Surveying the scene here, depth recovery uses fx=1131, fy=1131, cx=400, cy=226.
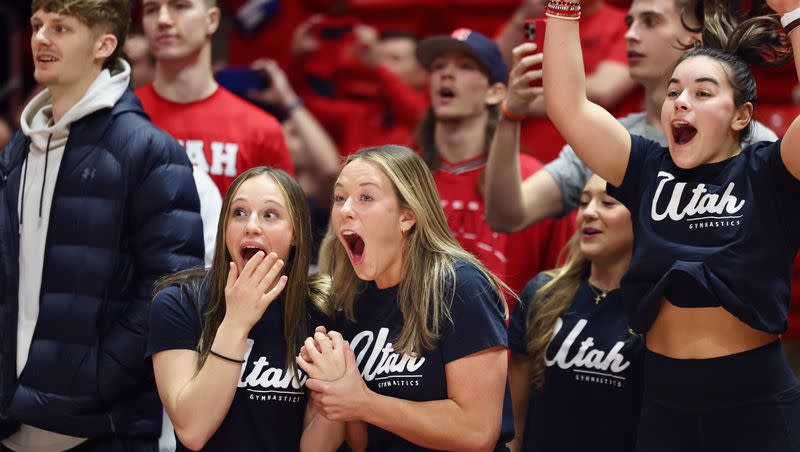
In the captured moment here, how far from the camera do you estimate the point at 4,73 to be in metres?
7.86

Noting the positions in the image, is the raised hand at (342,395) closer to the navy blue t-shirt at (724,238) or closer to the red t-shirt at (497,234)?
the navy blue t-shirt at (724,238)

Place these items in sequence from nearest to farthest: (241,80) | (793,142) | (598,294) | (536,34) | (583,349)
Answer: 1. (793,142)
2. (583,349)
3. (598,294)
4. (536,34)
5. (241,80)

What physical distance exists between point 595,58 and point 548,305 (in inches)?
74.5

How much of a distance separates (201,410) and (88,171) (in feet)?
2.83

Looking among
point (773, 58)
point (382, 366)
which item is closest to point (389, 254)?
point (382, 366)

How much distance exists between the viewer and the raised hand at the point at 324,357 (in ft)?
9.04

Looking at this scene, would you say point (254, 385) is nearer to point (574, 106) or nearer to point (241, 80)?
point (574, 106)

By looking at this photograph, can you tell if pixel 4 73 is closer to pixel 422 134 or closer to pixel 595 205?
pixel 422 134

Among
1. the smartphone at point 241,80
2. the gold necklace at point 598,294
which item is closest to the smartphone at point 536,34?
the gold necklace at point 598,294

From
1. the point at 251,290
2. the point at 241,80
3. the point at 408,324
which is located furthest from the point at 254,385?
the point at 241,80

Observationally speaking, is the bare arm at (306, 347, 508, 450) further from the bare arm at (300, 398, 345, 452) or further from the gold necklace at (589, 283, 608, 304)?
the gold necklace at (589, 283, 608, 304)

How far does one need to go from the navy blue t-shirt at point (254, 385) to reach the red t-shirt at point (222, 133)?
1316 mm

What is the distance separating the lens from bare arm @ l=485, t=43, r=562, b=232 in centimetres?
361

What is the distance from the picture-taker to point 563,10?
9.12 feet
